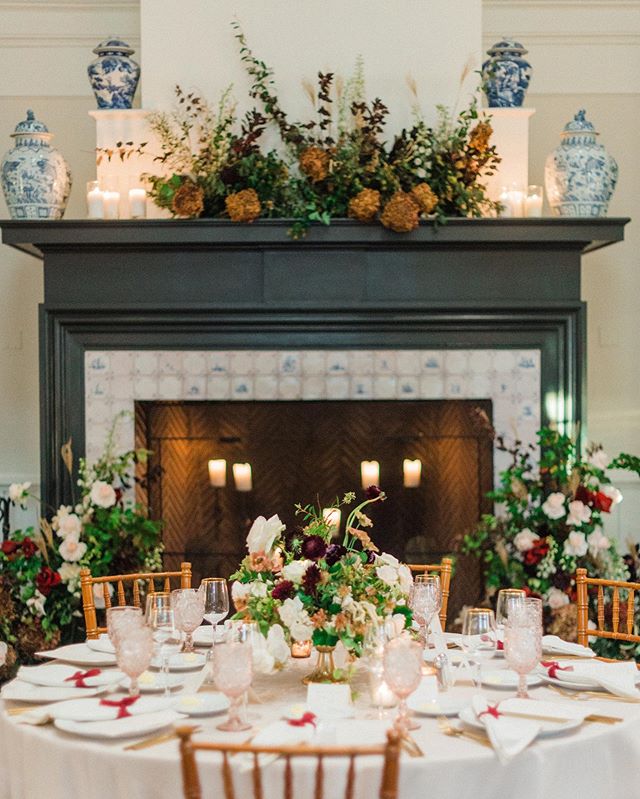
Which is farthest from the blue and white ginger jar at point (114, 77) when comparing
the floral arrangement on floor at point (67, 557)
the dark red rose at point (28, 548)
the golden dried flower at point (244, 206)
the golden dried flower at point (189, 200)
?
the dark red rose at point (28, 548)

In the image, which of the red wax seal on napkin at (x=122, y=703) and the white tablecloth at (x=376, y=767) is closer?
the white tablecloth at (x=376, y=767)

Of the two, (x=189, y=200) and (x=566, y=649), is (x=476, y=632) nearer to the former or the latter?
(x=566, y=649)

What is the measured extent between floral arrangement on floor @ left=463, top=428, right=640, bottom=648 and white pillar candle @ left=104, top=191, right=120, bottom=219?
6.14ft

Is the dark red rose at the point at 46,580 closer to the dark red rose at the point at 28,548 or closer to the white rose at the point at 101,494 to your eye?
the dark red rose at the point at 28,548

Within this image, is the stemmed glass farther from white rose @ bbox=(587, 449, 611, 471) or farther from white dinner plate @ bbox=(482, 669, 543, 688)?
white rose @ bbox=(587, 449, 611, 471)

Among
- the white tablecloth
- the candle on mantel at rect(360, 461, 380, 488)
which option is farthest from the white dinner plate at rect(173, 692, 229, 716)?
the candle on mantel at rect(360, 461, 380, 488)

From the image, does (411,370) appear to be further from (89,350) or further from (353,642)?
(353,642)

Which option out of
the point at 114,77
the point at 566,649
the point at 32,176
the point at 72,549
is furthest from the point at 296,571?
the point at 114,77

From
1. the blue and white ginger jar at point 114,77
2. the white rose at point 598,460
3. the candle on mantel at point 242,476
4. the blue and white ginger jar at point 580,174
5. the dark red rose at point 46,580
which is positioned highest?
the blue and white ginger jar at point 114,77

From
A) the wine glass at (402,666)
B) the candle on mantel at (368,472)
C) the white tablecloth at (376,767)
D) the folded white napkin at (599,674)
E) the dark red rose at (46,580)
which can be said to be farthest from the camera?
the candle on mantel at (368,472)

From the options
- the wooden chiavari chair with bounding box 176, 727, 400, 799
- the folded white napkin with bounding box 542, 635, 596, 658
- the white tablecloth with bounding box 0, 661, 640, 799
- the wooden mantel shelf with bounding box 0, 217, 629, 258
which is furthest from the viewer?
the wooden mantel shelf with bounding box 0, 217, 629, 258

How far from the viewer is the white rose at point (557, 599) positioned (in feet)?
14.8

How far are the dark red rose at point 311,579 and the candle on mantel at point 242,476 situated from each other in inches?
99.6

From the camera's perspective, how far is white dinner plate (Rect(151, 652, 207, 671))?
2695 millimetres
